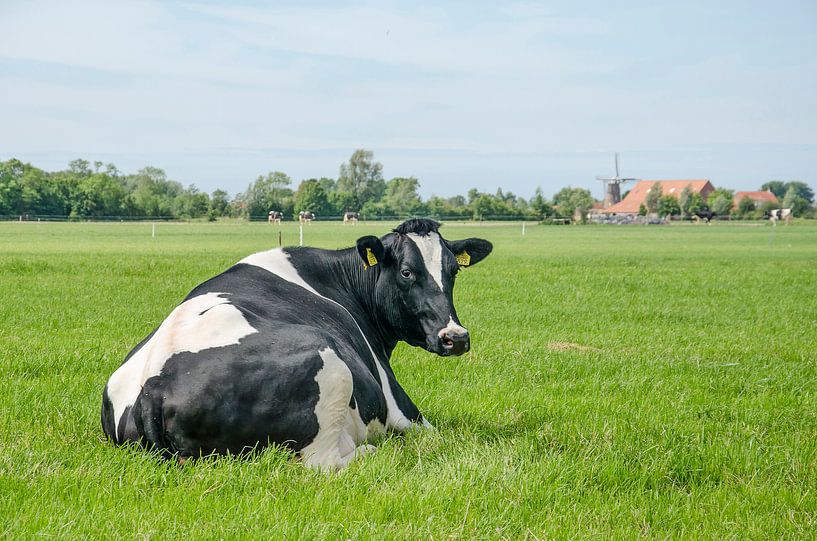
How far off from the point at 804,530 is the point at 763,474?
3.18ft

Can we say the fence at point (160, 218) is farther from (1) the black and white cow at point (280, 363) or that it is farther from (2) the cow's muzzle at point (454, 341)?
(2) the cow's muzzle at point (454, 341)

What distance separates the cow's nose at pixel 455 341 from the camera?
5918mm

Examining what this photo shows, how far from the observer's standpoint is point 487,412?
6773 mm

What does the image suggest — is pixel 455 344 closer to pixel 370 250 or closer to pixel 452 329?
pixel 452 329

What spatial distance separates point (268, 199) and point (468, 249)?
95699mm

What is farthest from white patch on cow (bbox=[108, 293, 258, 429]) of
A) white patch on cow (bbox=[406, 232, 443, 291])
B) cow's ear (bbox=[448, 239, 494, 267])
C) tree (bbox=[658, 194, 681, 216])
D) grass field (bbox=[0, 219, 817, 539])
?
tree (bbox=[658, 194, 681, 216])

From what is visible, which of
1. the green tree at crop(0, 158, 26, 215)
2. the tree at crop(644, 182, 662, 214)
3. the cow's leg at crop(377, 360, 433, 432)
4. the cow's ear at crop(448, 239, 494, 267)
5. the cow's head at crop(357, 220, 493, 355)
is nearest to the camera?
the cow's leg at crop(377, 360, 433, 432)

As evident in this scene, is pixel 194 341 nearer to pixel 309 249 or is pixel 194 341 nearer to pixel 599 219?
pixel 309 249

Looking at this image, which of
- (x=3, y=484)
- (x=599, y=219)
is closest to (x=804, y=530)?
(x=3, y=484)

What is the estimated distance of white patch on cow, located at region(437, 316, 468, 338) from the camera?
19.7 ft

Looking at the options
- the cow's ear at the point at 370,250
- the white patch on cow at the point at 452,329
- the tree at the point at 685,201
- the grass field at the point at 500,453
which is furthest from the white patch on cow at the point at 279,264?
the tree at the point at 685,201

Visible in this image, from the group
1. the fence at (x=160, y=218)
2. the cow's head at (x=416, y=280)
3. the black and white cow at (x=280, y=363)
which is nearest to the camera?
the black and white cow at (x=280, y=363)

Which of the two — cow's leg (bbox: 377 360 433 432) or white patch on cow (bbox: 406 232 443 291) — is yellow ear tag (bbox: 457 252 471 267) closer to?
white patch on cow (bbox: 406 232 443 291)

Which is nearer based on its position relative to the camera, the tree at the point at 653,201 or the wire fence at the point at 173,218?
the wire fence at the point at 173,218
